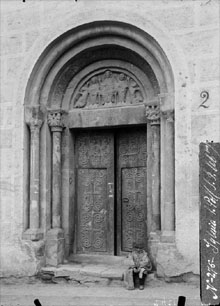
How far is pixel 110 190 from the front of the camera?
326 inches

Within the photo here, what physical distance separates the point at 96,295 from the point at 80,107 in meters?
3.20

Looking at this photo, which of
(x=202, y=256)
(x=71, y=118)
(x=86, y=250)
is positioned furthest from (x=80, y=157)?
(x=202, y=256)

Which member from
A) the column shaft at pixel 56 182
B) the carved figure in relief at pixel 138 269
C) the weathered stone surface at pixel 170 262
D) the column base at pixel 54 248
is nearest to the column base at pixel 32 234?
the column base at pixel 54 248

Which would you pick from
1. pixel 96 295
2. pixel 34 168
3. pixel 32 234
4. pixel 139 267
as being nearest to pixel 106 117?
pixel 34 168

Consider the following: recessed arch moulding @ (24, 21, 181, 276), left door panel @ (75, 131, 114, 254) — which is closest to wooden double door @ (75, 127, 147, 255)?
left door panel @ (75, 131, 114, 254)

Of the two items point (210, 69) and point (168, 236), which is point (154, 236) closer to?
point (168, 236)

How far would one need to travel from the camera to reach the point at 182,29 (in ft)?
23.3

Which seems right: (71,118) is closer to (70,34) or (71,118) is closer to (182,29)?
(70,34)

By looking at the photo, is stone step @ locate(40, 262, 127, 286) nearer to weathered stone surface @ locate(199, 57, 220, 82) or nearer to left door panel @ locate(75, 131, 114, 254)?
left door panel @ locate(75, 131, 114, 254)

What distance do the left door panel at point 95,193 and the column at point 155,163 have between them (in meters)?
0.94

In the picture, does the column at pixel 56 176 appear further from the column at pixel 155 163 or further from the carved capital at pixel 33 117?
the column at pixel 155 163

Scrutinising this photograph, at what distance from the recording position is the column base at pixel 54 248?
7.86 metres

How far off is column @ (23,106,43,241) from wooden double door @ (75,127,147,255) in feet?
2.67

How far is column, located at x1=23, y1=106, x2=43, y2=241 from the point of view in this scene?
25.8 feet
